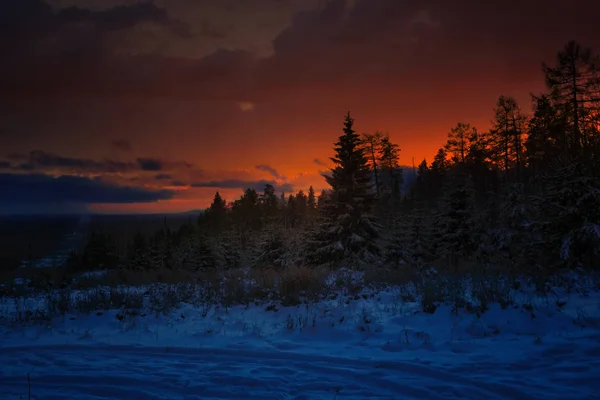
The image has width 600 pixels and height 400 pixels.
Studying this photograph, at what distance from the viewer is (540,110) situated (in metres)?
27.6

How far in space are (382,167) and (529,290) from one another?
3987cm

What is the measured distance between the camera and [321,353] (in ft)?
16.2

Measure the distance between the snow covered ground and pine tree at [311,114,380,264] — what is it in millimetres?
12050

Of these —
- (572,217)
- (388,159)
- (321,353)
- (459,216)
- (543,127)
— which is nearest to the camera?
(321,353)

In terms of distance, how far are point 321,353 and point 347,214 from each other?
1465 centimetres

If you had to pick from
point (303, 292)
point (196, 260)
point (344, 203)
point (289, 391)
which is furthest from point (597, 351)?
point (196, 260)

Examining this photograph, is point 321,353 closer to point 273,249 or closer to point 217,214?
point 273,249

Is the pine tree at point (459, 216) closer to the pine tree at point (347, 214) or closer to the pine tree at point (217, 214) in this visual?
the pine tree at point (347, 214)

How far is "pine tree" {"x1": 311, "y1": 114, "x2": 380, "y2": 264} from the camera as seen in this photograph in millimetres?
19203

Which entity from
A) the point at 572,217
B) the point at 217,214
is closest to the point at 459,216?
the point at 572,217

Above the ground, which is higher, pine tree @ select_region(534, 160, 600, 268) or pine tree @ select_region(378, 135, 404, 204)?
pine tree @ select_region(378, 135, 404, 204)

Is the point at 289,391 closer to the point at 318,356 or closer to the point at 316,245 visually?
the point at 318,356

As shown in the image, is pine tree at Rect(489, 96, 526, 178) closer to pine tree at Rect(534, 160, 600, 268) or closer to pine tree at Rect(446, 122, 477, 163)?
pine tree at Rect(446, 122, 477, 163)

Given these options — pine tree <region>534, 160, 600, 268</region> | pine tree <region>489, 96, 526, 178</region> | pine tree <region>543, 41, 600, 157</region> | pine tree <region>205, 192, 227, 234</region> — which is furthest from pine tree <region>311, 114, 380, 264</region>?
pine tree <region>205, 192, 227, 234</region>
